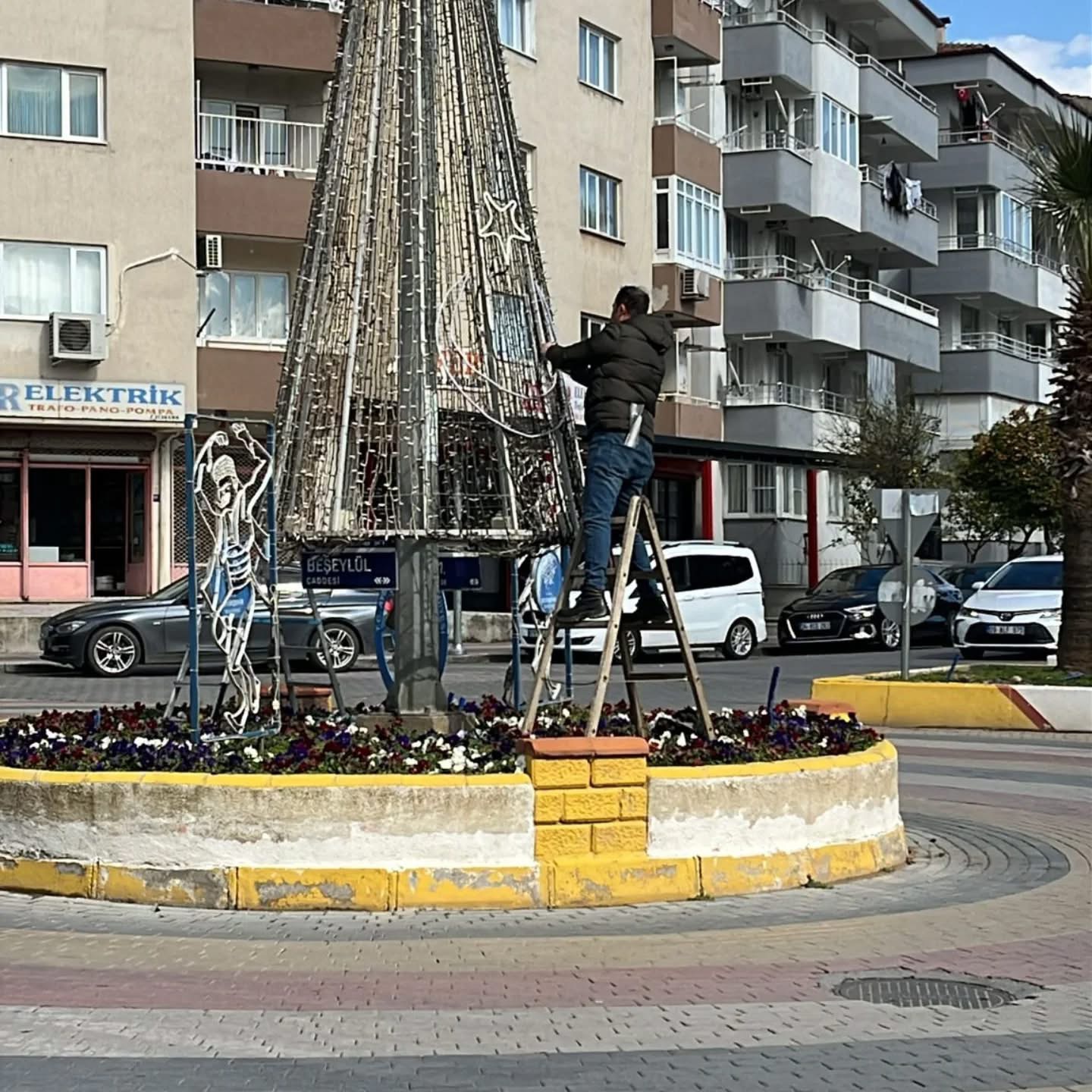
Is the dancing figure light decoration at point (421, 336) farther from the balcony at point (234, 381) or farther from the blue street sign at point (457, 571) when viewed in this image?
the balcony at point (234, 381)

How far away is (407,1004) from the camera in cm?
780

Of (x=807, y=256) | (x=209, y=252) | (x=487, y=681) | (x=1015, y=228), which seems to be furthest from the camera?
(x=1015, y=228)

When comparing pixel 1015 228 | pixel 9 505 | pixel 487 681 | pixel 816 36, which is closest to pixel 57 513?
pixel 9 505

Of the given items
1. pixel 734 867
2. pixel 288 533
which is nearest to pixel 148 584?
pixel 288 533

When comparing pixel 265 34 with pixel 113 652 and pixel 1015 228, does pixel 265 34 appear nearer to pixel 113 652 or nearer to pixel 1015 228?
pixel 113 652

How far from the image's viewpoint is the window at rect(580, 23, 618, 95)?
138 ft

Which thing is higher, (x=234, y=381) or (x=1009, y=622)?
(x=234, y=381)

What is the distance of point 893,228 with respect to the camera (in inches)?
2135

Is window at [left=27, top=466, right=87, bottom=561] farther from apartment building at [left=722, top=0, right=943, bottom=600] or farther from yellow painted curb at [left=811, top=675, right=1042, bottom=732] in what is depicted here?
yellow painted curb at [left=811, top=675, right=1042, bottom=732]

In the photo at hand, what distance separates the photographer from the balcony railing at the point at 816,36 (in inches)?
1919

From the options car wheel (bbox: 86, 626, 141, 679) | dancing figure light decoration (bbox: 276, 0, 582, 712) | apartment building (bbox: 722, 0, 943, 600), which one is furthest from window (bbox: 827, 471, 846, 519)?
dancing figure light decoration (bbox: 276, 0, 582, 712)

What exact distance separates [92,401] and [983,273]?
33.8 meters

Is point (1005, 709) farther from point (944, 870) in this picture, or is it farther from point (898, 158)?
point (898, 158)

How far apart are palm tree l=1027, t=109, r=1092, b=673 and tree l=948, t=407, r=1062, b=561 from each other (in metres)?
24.2
